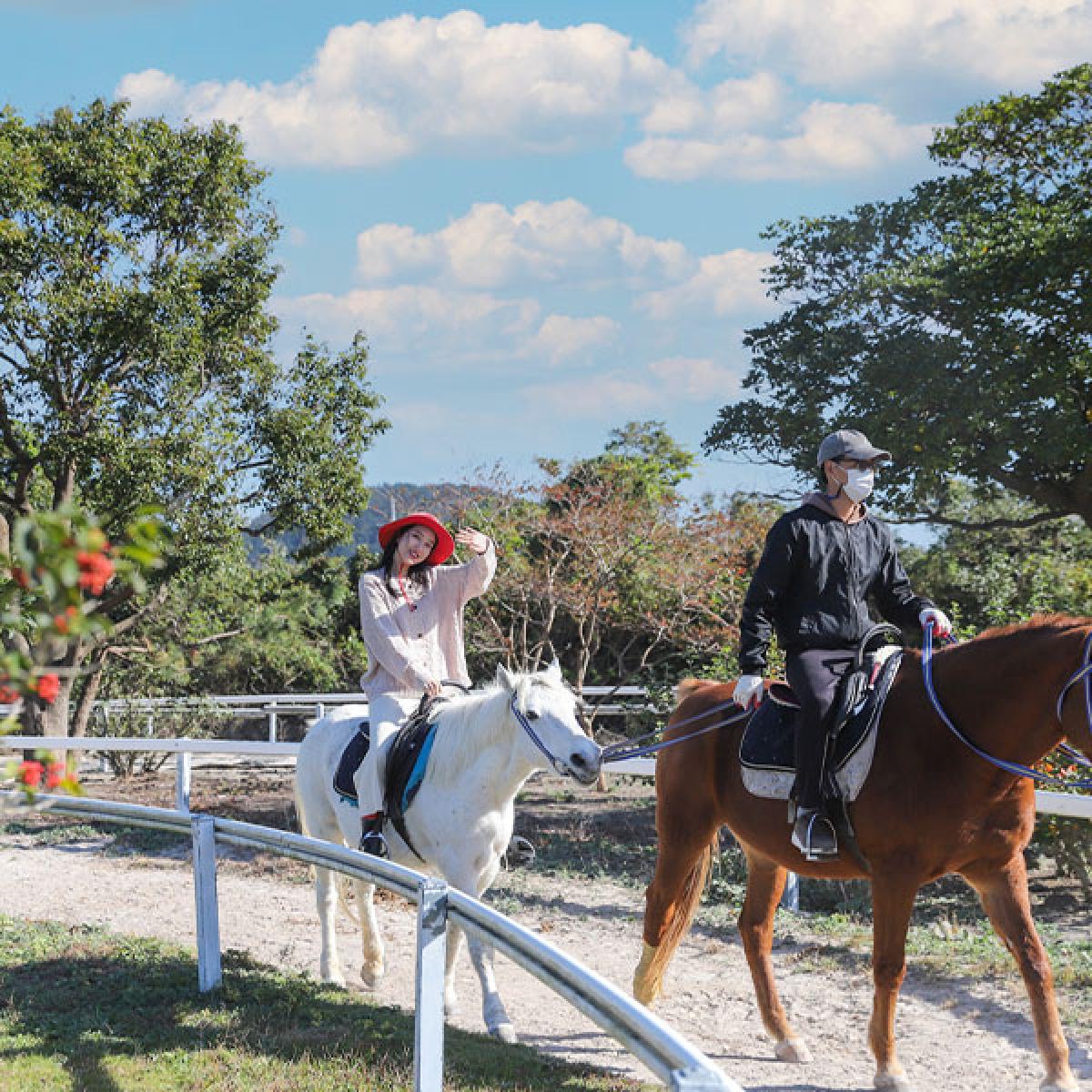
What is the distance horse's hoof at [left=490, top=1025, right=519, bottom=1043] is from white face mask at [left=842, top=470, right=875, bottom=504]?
3.18m

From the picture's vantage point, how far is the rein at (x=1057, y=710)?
4793 mm

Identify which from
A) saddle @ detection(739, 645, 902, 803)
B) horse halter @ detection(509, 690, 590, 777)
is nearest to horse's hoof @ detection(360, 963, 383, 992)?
horse halter @ detection(509, 690, 590, 777)

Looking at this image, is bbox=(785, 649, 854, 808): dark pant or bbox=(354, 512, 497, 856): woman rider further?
bbox=(354, 512, 497, 856): woman rider

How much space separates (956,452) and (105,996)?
12.9 m

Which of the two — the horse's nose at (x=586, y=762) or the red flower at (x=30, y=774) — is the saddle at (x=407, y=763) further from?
the red flower at (x=30, y=774)

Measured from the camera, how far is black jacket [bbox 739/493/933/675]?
5805mm

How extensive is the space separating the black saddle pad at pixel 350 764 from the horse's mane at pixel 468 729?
2.58 feet

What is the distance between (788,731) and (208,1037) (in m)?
3.19

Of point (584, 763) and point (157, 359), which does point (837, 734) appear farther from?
point (157, 359)

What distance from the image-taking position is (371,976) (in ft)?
23.9

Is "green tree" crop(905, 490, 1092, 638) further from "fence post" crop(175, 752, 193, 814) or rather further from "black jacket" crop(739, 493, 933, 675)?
"black jacket" crop(739, 493, 933, 675)

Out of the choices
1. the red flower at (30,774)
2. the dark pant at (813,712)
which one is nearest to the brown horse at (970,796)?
the dark pant at (813,712)

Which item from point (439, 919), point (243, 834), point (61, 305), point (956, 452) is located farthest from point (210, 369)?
point (439, 919)

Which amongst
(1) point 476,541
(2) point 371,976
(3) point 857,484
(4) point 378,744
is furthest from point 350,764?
(3) point 857,484
